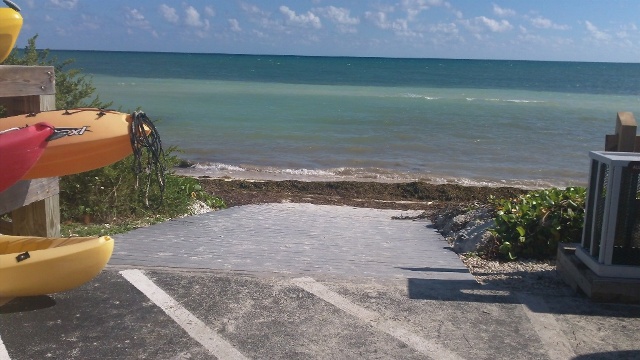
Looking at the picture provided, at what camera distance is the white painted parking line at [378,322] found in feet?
14.1

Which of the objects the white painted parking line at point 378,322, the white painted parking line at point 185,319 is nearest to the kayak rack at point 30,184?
the white painted parking line at point 185,319

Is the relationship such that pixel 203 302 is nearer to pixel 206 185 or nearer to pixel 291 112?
pixel 206 185

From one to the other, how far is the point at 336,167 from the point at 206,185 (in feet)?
18.0

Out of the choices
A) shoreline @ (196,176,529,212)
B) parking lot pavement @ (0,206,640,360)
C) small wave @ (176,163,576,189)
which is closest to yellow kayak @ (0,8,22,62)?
parking lot pavement @ (0,206,640,360)

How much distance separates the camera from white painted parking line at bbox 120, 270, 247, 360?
4250mm

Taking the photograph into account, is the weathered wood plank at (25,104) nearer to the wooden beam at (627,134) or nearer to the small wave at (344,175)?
the wooden beam at (627,134)

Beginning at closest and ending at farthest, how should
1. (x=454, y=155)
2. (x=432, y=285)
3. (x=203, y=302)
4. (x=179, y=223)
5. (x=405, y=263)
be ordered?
(x=203, y=302)
(x=432, y=285)
(x=405, y=263)
(x=179, y=223)
(x=454, y=155)

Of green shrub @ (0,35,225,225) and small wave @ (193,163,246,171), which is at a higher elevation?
green shrub @ (0,35,225,225)

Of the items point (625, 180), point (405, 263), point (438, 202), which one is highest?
point (625, 180)

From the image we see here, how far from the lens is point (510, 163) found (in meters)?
22.0

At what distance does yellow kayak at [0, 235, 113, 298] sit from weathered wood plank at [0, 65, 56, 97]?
1454 mm

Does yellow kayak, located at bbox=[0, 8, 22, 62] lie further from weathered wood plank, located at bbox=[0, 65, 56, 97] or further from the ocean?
the ocean

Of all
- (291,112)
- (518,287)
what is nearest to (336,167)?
(518,287)

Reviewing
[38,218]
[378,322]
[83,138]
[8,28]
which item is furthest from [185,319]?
[8,28]
